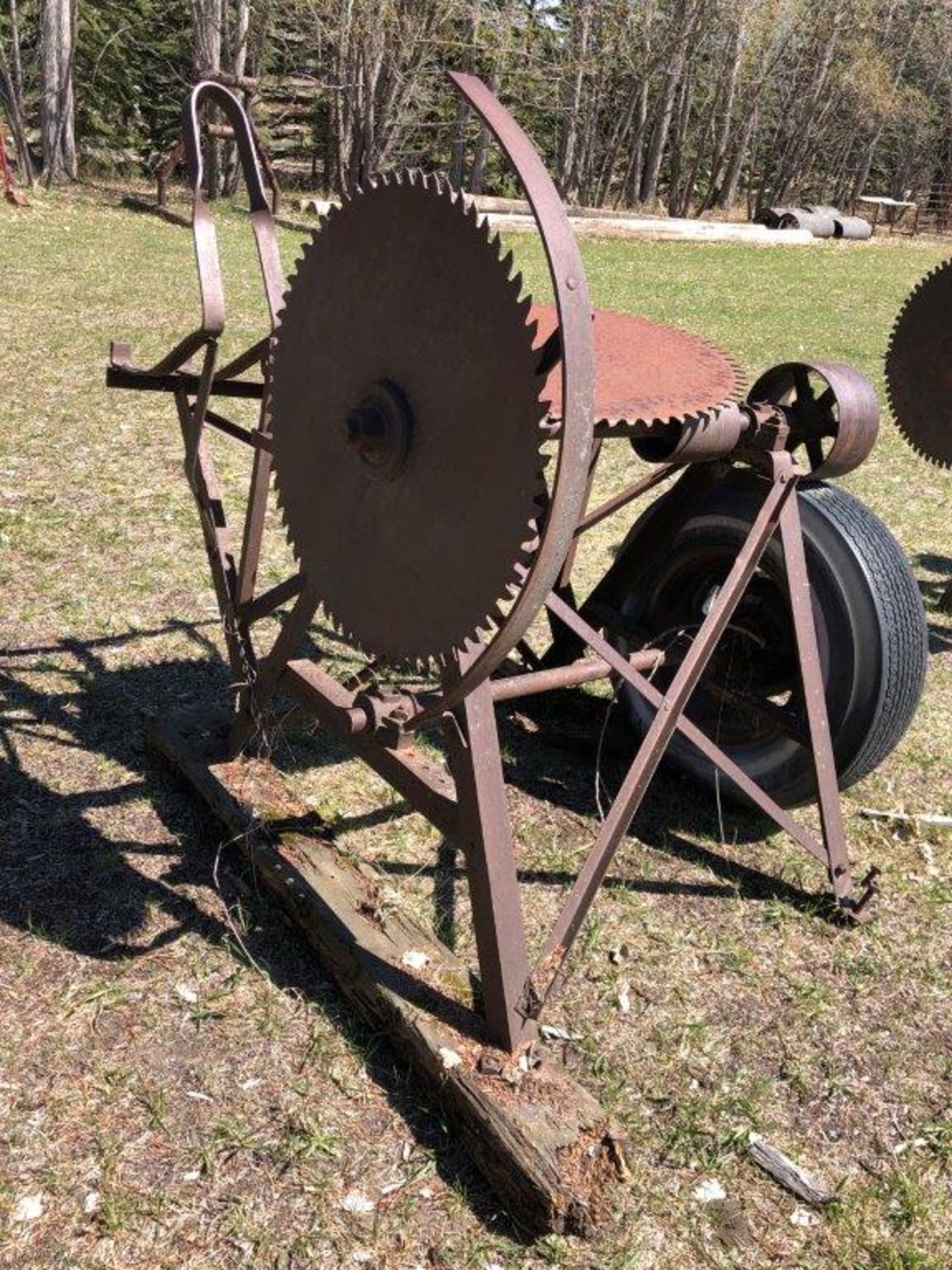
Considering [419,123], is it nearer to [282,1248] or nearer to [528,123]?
[528,123]

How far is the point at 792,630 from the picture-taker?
347 cm

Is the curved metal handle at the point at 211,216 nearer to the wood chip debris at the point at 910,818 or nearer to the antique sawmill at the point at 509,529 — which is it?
the antique sawmill at the point at 509,529

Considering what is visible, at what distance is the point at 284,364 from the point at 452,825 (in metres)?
1.13

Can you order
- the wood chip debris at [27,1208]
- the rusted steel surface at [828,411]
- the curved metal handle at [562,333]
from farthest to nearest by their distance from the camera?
the rusted steel surface at [828,411] → the wood chip debris at [27,1208] → the curved metal handle at [562,333]

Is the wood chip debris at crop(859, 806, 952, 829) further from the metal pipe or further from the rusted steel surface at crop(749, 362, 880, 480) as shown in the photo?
the rusted steel surface at crop(749, 362, 880, 480)

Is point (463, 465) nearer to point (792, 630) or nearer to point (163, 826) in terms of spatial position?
point (792, 630)

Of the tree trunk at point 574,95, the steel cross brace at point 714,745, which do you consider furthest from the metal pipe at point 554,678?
the tree trunk at point 574,95

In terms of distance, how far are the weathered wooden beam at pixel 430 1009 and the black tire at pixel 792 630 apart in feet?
4.19

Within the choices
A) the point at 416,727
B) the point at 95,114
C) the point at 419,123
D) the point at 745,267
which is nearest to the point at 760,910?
the point at 416,727

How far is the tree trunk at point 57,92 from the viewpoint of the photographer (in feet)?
65.6

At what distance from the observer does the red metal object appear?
2.04 m

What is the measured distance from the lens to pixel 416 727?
2.44 meters

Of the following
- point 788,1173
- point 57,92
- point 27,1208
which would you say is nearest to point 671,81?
point 57,92

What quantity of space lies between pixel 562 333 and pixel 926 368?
4.10m
